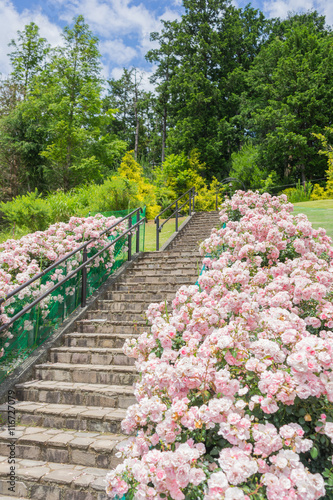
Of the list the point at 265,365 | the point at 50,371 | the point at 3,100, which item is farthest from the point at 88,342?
the point at 3,100

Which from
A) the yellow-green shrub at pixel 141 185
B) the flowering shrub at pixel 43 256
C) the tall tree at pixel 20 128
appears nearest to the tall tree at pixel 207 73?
the yellow-green shrub at pixel 141 185

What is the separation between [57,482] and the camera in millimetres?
2943

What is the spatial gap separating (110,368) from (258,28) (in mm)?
32792

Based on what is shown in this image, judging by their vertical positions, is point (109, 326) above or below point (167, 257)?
below

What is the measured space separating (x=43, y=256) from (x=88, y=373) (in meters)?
2.49

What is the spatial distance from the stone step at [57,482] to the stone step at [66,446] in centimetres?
7

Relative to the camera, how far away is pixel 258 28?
1168 inches

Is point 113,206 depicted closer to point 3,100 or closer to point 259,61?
point 3,100

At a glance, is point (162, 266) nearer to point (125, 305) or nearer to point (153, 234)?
point (125, 305)

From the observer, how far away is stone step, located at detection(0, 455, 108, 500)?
2838 millimetres

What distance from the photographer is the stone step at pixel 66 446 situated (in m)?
3.15

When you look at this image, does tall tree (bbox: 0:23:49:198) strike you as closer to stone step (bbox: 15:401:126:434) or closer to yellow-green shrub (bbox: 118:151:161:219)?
yellow-green shrub (bbox: 118:151:161:219)

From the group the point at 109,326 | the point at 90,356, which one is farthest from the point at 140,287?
the point at 90,356

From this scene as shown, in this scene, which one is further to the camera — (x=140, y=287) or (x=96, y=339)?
(x=140, y=287)
